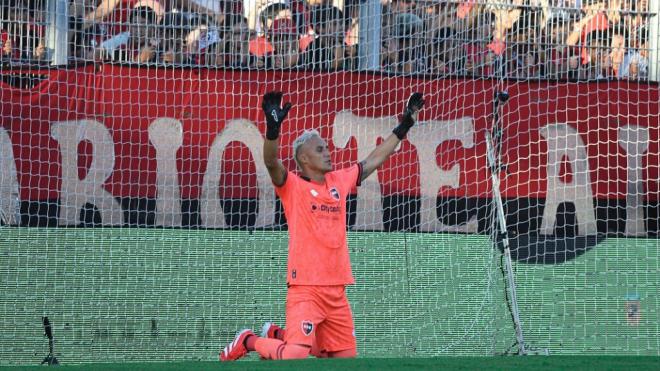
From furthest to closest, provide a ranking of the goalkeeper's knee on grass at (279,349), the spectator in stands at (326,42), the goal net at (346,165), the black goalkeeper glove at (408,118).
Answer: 1. the spectator in stands at (326,42)
2. the goal net at (346,165)
3. the black goalkeeper glove at (408,118)
4. the goalkeeper's knee on grass at (279,349)

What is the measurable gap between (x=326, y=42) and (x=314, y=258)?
3359 millimetres

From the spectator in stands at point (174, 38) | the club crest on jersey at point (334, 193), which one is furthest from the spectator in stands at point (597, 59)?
the club crest on jersey at point (334, 193)

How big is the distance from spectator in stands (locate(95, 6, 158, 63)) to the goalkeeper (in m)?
2.88

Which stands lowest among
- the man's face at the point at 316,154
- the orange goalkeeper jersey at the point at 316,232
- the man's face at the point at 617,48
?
the orange goalkeeper jersey at the point at 316,232

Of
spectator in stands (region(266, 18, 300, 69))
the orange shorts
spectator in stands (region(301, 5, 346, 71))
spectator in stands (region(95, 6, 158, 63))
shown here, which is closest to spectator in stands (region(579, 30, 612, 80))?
spectator in stands (region(301, 5, 346, 71))

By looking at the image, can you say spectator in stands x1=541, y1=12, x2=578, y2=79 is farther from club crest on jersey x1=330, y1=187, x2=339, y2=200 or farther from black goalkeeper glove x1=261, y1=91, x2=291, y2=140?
black goalkeeper glove x1=261, y1=91, x2=291, y2=140

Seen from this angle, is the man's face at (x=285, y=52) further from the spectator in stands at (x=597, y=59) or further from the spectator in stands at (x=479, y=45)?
the spectator in stands at (x=597, y=59)

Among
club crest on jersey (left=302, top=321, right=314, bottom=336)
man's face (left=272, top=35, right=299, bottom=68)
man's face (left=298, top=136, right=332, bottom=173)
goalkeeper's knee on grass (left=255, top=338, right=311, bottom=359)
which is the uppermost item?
man's face (left=272, top=35, right=299, bottom=68)

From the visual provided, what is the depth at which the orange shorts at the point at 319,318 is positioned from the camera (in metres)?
6.89

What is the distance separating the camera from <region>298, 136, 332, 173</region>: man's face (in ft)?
23.4

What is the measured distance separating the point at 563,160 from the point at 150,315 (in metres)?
3.89

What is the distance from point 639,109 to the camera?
10.2 metres

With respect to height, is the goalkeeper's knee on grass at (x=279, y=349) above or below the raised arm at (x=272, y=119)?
below

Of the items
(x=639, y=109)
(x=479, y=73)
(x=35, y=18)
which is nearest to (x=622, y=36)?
(x=639, y=109)
